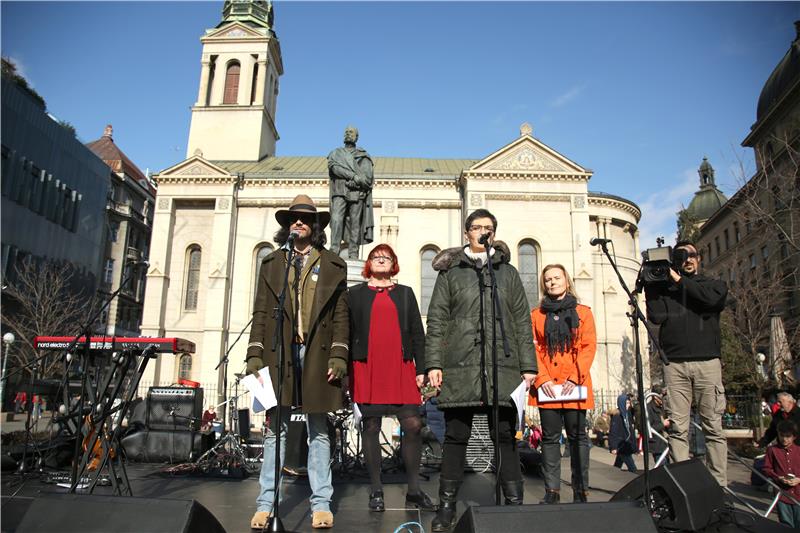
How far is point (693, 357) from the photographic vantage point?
463 cm

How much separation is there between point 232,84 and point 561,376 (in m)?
40.0

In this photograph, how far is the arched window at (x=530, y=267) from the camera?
28.9 m

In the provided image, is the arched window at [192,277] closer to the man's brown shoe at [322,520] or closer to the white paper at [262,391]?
the white paper at [262,391]

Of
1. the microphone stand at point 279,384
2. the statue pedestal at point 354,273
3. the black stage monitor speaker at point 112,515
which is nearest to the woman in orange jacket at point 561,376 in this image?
the microphone stand at point 279,384

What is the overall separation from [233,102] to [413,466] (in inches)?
1528

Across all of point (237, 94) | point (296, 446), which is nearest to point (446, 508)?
point (296, 446)

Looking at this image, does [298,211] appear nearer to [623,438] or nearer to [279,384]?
[279,384]

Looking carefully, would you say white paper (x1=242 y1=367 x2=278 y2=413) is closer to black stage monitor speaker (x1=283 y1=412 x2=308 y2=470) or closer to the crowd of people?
the crowd of people

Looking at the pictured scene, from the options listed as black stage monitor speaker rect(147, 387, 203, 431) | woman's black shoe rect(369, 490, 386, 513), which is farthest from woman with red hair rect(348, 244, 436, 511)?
black stage monitor speaker rect(147, 387, 203, 431)

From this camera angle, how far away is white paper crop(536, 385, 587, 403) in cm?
448

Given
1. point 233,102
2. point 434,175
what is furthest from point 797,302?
point 233,102

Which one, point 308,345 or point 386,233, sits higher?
point 386,233

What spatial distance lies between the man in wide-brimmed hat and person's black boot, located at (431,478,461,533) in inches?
31.2

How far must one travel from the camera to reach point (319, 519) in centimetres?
367
